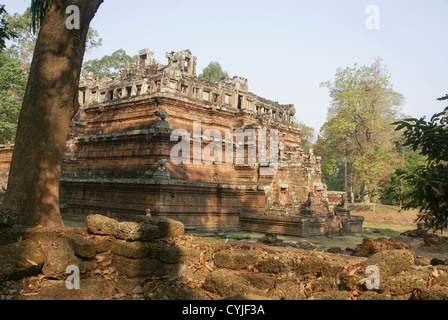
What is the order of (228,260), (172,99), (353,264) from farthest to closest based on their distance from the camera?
(172,99) < (228,260) < (353,264)

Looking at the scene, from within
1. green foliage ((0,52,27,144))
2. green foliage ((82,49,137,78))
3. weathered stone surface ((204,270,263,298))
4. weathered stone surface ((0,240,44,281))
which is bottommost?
weathered stone surface ((204,270,263,298))

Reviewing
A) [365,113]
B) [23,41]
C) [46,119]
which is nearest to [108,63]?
[23,41]

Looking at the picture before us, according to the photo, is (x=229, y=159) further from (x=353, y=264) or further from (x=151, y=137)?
(x=353, y=264)

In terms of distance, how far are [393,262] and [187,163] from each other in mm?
13177

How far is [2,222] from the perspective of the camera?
15.7 feet

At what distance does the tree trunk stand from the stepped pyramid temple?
7876mm

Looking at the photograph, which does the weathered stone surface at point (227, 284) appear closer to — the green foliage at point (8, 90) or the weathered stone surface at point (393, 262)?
the weathered stone surface at point (393, 262)

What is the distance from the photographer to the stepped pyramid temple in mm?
16156

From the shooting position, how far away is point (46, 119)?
22.8 feet

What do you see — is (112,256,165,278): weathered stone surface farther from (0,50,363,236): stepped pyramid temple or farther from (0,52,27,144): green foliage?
(0,52,27,144): green foliage

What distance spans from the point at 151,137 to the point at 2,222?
38.3ft

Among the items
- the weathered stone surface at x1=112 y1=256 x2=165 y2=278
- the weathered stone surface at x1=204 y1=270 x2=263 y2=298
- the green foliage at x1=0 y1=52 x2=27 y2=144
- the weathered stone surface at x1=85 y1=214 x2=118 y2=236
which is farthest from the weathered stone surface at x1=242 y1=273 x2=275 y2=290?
the green foliage at x1=0 y1=52 x2=27 y2=144

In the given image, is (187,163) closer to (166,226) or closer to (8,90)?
(166,226)
